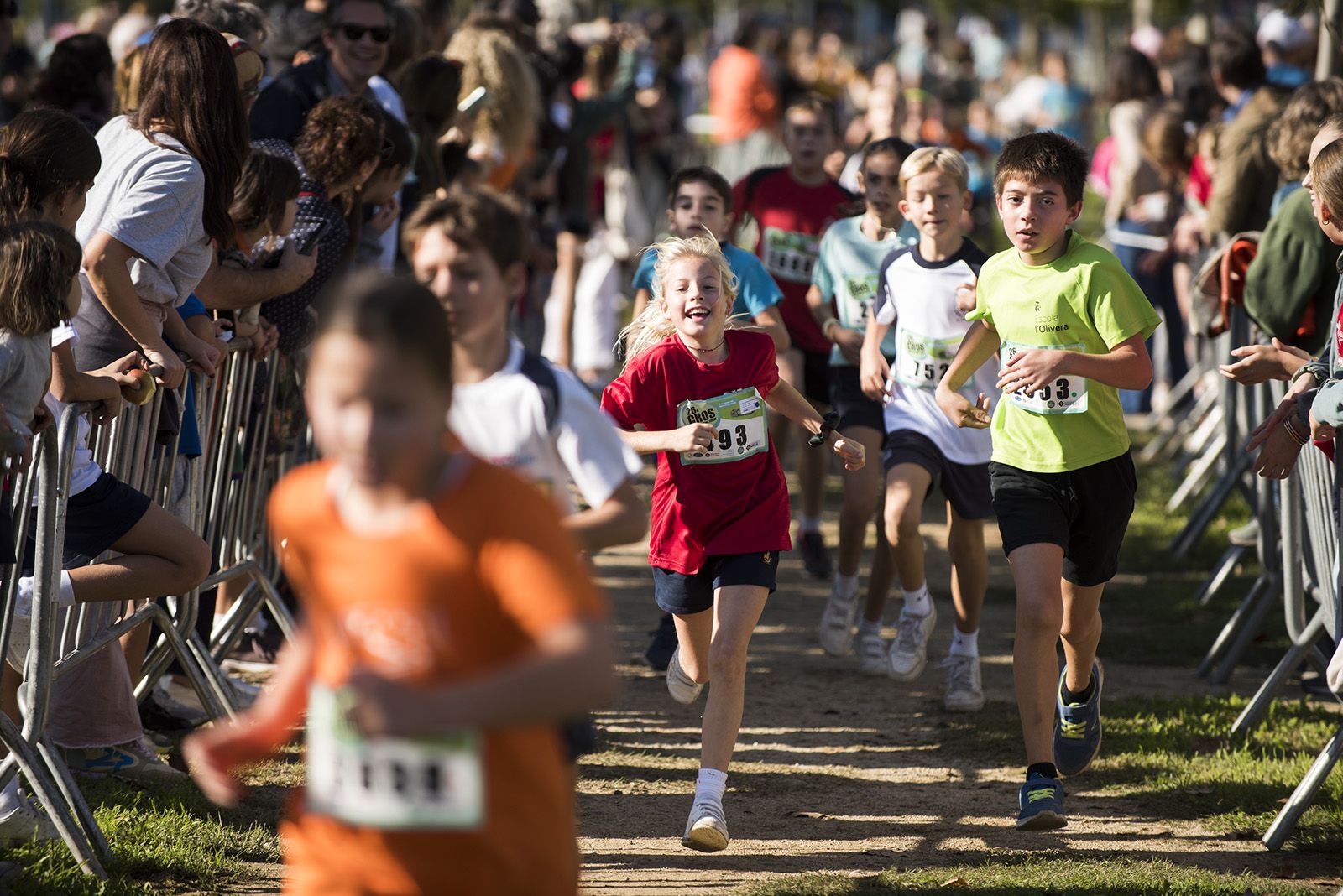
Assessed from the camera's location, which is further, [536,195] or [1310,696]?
[536,195]

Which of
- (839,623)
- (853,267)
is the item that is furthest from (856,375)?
(839,623)

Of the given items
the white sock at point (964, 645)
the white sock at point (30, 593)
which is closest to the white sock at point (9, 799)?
the white sock at point (30, 593)

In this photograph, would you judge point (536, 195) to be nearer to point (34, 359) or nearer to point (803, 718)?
point (803, 718)

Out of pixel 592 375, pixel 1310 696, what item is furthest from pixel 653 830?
pixel 592 375

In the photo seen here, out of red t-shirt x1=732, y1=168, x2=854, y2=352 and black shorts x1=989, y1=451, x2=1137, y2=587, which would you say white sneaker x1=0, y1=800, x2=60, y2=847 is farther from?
red t-shirt x1=732, y1=168, x2=854, y2=352

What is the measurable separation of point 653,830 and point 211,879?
50.6 inches

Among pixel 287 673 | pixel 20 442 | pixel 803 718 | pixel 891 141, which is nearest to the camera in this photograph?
pixel 287 673

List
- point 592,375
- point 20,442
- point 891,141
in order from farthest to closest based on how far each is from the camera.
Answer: point 592,375
point 891,141
point 20,442

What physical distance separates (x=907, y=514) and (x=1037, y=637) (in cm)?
153

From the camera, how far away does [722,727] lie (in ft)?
15.6

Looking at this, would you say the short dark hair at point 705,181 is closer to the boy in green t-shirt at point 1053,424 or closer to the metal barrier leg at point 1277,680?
the boy in green t-shirt at point 1053,424

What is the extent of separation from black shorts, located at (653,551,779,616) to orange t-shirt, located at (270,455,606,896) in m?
2.30

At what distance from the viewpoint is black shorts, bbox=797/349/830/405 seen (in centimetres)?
804

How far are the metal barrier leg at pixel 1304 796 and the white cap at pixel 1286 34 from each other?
6.12 m
